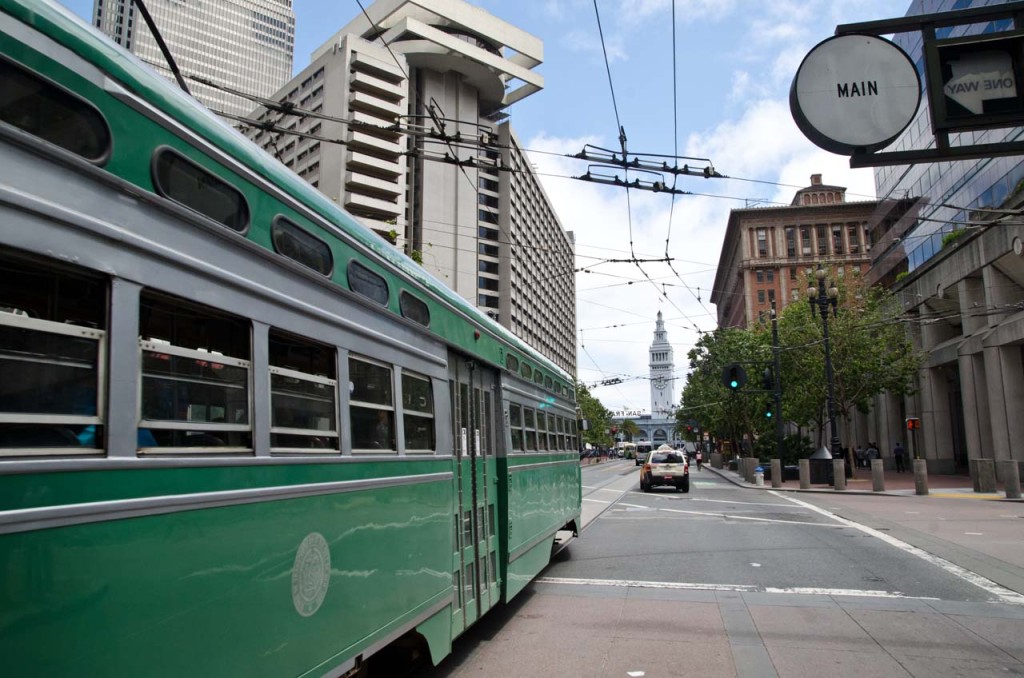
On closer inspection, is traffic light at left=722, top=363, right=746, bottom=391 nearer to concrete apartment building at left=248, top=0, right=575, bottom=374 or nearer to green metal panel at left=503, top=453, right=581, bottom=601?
green metal panel at left=503, top=453, right=581, bottom=601

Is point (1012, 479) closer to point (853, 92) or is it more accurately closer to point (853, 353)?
point (853, 353)

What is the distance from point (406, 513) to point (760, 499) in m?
21.1

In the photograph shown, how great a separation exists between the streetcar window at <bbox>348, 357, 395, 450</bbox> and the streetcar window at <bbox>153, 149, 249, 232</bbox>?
113cm

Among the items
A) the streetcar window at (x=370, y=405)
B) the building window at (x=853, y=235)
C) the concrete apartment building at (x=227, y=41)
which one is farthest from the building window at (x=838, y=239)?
the streetcar window at (x=370, y=405)

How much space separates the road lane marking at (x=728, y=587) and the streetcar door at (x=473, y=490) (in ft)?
9.46

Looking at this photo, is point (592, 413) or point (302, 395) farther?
point (592, 413)

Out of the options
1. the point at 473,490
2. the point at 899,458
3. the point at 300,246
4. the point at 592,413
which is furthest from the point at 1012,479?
the point at 592,413

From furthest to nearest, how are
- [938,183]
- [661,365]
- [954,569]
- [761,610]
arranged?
[661,365] → [938,183] → [954,569] → [761,610]

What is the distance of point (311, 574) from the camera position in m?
3.46

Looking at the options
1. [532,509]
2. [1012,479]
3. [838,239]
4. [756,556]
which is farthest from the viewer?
[838,239]

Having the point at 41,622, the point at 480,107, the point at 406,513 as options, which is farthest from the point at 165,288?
the point at 480,107

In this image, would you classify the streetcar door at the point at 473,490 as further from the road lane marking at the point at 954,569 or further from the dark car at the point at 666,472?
the dark car at the point at 666,472

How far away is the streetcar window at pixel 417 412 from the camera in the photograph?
491 centimetres

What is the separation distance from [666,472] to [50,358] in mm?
26218
